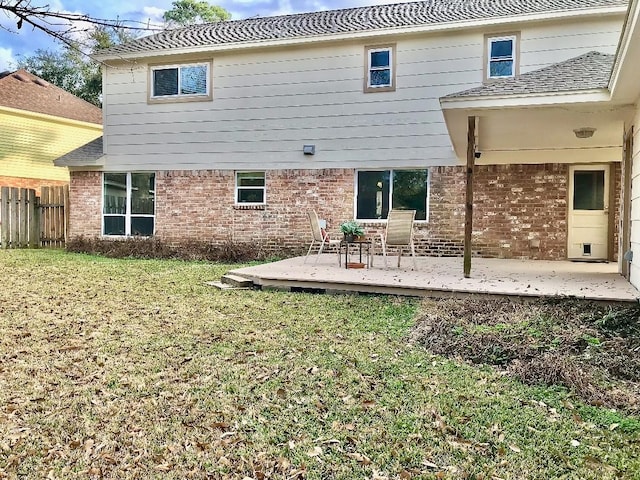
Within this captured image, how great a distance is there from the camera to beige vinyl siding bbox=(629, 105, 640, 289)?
229 inches

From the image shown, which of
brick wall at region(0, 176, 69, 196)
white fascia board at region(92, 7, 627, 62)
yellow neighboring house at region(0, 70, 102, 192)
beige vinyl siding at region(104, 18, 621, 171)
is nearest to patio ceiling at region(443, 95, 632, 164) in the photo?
beige vinyl siding at region(104, 18, 621, 171)

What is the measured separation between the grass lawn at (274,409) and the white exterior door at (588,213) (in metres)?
6.24

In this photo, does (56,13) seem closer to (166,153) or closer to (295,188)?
(295,188)

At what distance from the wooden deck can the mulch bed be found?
→ 1.15 feet

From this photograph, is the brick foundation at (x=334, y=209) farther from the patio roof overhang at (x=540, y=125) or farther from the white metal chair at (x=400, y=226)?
the white metal chair at (x=400, y=226)

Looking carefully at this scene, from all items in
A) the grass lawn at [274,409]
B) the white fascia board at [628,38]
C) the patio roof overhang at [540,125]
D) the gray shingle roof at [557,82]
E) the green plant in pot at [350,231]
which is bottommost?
the grass lawn at [274,409]

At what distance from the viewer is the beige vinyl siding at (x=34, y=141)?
55.0 ft

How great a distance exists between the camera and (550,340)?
4004 mm

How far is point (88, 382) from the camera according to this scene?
3.28 metres

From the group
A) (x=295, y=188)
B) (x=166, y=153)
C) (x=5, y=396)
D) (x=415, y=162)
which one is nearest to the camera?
(x=5, y=396)

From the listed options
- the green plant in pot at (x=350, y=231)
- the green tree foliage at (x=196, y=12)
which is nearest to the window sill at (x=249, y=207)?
the green plant in pot at (x=350, y=231)

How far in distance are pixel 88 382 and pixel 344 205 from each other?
8.03m

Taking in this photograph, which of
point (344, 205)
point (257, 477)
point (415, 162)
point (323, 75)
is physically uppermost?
point (323, 75)

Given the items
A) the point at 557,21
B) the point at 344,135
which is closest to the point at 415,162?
the point at 344,135
